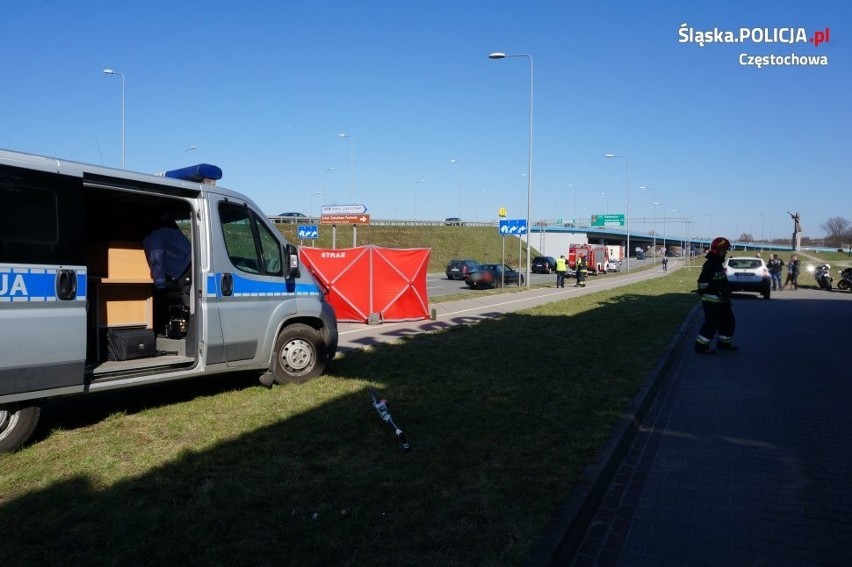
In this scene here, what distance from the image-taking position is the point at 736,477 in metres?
5.27

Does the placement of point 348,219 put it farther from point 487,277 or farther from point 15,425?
point 15,425

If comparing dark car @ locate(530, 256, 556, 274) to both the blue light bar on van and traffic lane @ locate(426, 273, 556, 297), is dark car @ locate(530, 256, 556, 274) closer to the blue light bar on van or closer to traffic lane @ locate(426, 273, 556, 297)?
traffic lane @ locate(426, 273, 556, 297)

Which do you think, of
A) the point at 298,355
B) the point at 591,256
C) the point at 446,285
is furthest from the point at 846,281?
the point at 298,355

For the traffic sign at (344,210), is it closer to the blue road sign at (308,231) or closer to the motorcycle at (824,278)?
the blue road sign at (308,231)

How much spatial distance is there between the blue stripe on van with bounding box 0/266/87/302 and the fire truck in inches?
2093

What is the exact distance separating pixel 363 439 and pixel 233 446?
1.09m

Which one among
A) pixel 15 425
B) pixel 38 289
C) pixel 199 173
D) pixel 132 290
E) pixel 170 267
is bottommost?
pixel 15 425

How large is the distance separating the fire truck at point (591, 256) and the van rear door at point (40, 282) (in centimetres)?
5295

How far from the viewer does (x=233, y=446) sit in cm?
538

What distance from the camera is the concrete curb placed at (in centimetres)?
368

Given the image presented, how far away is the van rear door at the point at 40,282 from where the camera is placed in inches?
197

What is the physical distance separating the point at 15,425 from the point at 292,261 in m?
3.46

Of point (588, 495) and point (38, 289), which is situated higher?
point (38, 289)

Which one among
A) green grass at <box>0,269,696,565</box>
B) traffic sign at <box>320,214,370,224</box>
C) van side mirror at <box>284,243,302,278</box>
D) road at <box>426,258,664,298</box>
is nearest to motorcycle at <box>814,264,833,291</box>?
road at <box>426,258,664,298</box>
